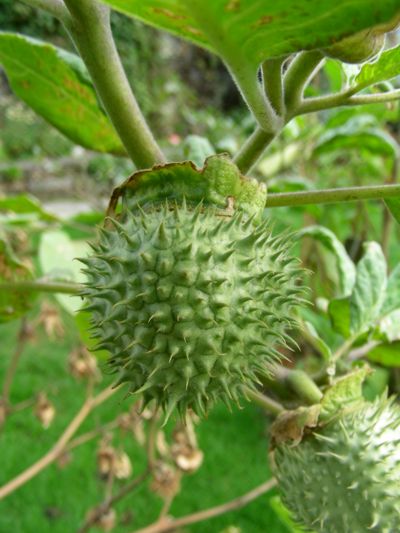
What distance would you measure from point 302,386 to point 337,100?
39 centimetres

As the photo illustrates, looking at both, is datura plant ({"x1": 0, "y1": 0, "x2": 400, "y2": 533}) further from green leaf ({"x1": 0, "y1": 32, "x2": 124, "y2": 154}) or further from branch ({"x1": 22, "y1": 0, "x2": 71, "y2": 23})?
green leaf ({"x1": 0, "y1": 32, "x2": 124, "y2": 154})

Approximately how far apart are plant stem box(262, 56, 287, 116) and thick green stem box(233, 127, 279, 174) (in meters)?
0.03

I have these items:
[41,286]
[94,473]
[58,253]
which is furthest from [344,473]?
[94,473]

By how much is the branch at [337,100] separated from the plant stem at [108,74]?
0.63 ft

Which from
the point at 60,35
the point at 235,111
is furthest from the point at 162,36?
the point at 60,35

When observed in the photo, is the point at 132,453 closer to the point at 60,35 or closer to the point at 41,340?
the point at 41,340

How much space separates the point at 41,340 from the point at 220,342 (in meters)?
3.98

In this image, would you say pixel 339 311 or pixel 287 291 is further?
pixel 339 311

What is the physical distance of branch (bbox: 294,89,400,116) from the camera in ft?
2.55

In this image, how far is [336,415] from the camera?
901mm

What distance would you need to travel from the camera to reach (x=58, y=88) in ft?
3.49

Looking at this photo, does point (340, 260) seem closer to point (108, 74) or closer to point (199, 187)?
point (199, 187)

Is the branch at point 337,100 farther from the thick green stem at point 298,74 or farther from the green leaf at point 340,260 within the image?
the green leaf at point 340,260

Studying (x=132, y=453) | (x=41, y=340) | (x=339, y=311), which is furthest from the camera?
(x=41, y=340)
